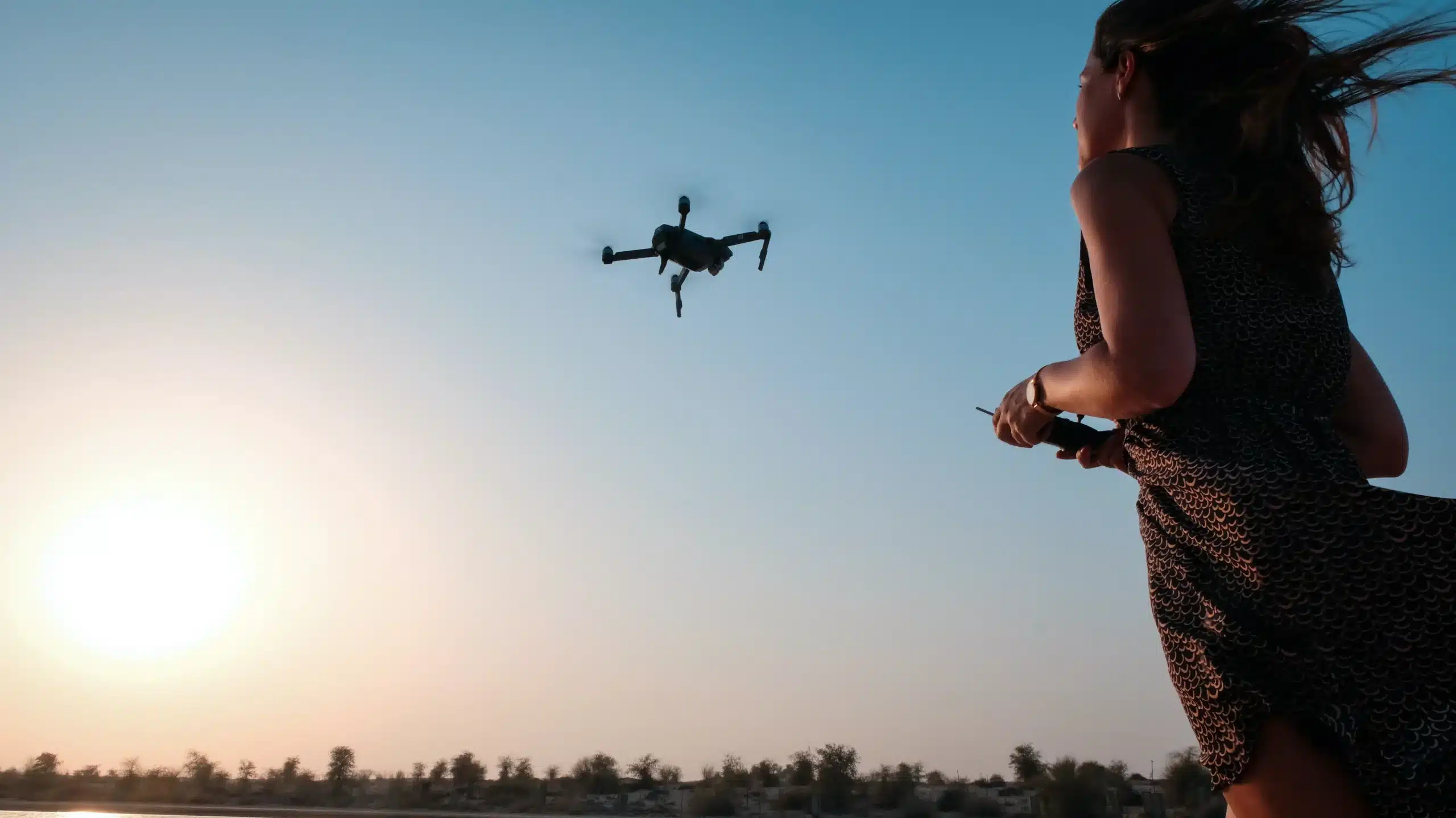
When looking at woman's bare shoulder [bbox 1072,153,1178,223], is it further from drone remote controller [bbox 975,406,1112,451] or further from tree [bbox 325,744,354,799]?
tree [bbox 325,744,354,799]

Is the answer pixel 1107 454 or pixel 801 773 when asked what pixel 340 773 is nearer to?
A: pixel 801 773

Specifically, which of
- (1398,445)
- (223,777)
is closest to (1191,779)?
(1398,445)

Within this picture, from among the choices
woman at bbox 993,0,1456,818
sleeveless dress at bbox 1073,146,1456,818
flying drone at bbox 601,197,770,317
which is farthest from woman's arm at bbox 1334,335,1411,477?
flying drone at bbox 601,197,770,317

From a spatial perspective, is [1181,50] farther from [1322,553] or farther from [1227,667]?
[1227,667]

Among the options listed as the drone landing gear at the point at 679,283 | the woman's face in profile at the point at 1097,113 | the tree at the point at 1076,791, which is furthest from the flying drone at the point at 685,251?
the woman's face in profile at the point at 1097,113

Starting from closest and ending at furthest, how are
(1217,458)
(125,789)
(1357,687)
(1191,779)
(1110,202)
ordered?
(1357,687) < (1217,458) < (1110,202) < (1191,779) < (125,789)

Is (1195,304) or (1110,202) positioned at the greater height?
(1110,202)

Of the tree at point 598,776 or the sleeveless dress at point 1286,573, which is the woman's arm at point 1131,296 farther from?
the tree at point 598,776
